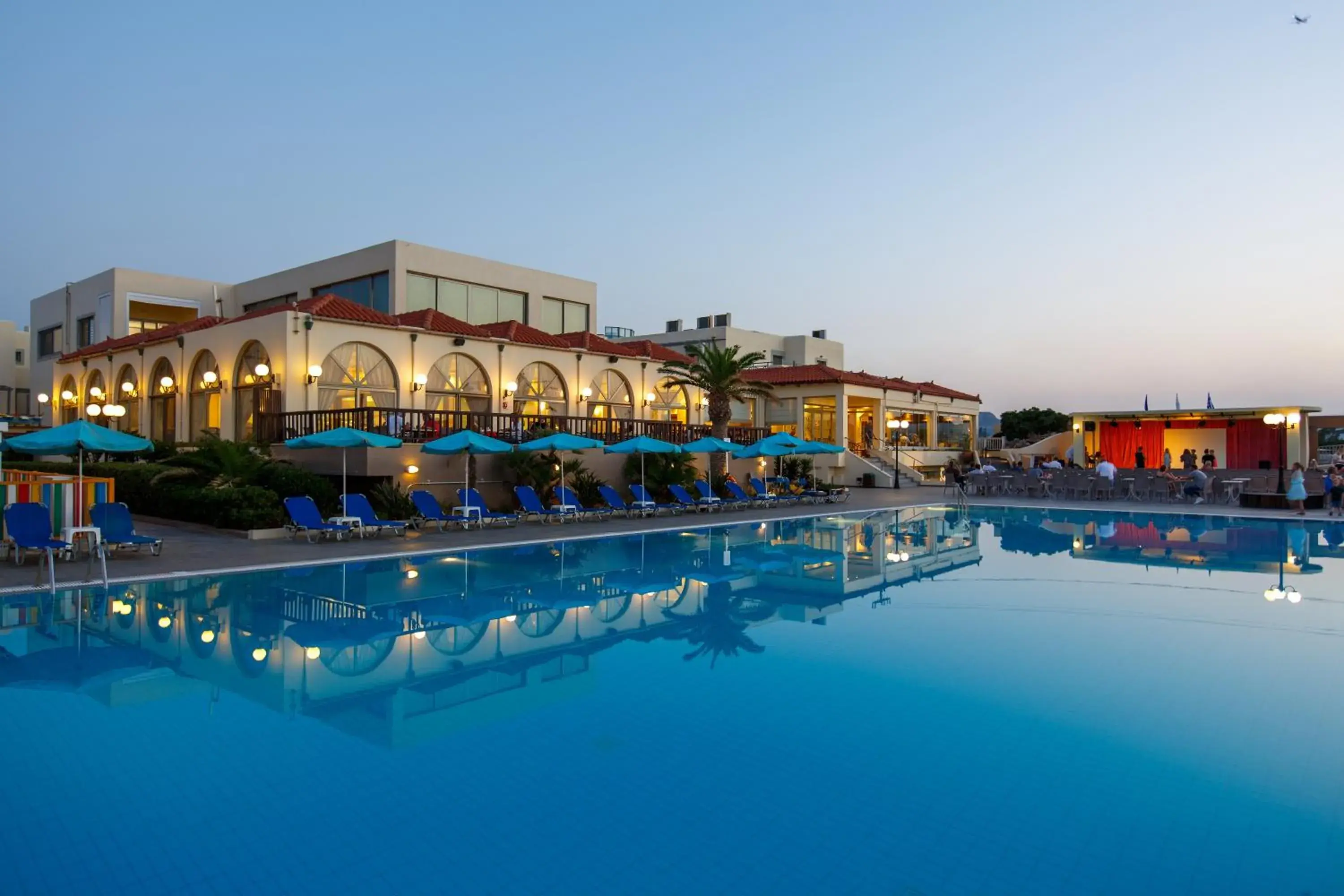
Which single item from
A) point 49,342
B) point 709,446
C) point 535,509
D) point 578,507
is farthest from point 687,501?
point 49,342

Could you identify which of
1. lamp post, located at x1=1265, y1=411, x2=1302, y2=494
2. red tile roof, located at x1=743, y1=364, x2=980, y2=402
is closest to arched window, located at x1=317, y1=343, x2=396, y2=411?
red tile roof, located at x1=743, y1=364, x2=980, y2=402

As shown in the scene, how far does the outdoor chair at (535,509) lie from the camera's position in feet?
60.5

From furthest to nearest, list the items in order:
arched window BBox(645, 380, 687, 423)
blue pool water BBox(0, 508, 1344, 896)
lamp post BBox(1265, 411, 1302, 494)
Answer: arched window BBox(645, 380, 687, 423) < lamp post BBox(1265, 411, 1302, 494) < blue pool water BBox(0, 508, 1344, 896)

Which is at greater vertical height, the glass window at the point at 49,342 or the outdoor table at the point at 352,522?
the glass window at the point at 49,342

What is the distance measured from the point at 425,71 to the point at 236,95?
6.76 metres

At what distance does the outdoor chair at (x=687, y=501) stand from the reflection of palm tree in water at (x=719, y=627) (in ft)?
35.9

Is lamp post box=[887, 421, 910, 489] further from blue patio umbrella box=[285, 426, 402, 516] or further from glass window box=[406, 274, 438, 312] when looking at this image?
blue patio umbrella box=[285, 426, 402, 516]

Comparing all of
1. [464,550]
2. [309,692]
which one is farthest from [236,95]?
[309,692]

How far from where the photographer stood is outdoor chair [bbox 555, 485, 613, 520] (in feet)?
62.5

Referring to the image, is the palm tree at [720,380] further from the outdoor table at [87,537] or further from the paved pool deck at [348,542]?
the outdoor table at [87,537]

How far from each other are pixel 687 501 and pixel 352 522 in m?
9.06

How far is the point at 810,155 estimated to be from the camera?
24.9 meters

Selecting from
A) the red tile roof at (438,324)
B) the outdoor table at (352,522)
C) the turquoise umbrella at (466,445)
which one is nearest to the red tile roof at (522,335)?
the red tile roof at (438,324)

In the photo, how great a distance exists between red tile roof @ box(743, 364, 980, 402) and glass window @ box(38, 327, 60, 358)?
91.9 feet
